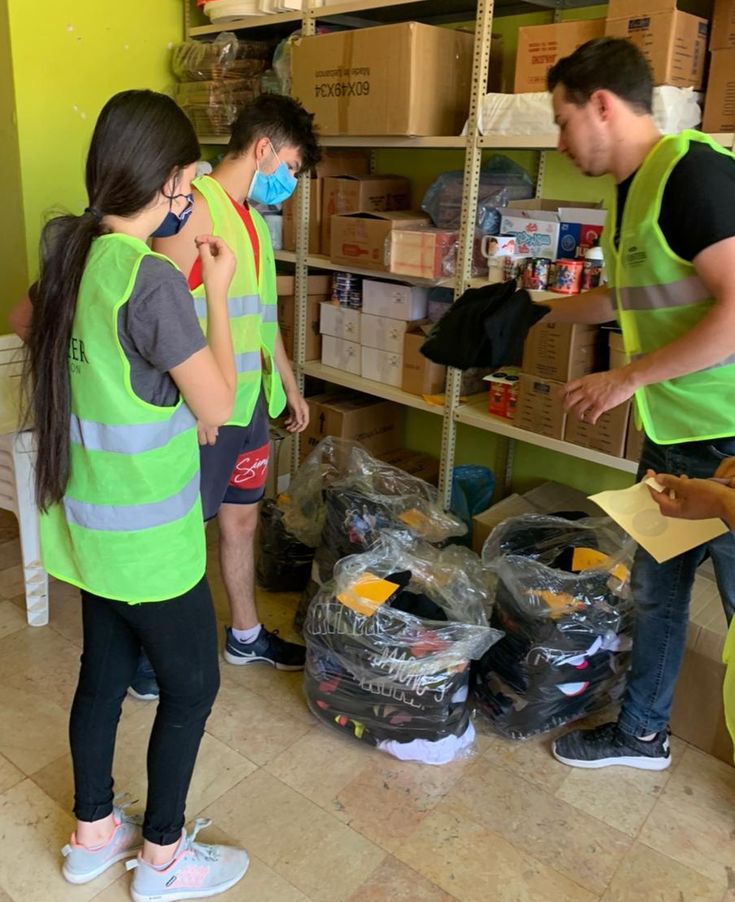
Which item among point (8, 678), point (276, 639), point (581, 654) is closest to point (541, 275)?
point (581, 654)

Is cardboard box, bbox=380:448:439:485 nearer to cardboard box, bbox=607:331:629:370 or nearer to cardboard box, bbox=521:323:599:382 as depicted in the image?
cardboard box, bbox=521:323:599:382

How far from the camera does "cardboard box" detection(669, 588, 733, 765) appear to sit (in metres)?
1.95

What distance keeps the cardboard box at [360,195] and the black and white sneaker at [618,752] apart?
190cm

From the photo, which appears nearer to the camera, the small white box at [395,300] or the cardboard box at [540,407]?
the cardboard box at [540,407]

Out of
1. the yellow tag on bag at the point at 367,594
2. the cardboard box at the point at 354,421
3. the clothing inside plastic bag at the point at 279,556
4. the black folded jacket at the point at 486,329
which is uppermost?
the black folded jacket at the point at 486,329

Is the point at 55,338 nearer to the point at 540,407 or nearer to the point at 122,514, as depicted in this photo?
the point at 122,514

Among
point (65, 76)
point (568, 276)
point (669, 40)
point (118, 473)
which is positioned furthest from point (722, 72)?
point (65, 76)

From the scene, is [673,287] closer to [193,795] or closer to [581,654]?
[581,654]

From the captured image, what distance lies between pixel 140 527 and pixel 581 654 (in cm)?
119

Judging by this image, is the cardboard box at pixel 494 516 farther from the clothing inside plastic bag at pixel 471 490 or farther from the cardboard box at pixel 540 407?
the cardboard box at pixel 540 407

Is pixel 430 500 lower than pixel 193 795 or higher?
higher

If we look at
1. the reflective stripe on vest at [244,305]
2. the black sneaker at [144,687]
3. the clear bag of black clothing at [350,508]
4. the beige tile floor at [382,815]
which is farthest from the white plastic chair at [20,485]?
the reflective stripe on vest at [244,305]

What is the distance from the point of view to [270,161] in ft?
6.22

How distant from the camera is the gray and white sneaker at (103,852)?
5.04 ft
